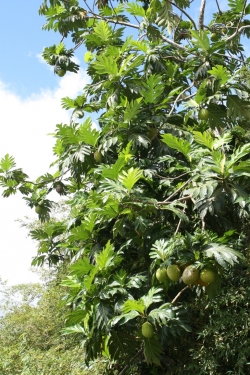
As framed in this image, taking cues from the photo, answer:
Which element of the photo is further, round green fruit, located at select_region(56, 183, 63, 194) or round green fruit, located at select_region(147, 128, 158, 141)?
round green fruit, located at select_region(56, 183, 63, 194)

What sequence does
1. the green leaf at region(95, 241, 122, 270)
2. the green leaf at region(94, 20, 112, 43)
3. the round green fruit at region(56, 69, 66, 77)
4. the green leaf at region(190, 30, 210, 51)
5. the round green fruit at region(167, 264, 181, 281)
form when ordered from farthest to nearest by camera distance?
the round green fruit at region(56, 69, 66, 77)
the green leaf at region(94, 20, 112, 43)
the green leaf at region(190, 30, 210, 51)
the green leaf at region(95, 241, 122, 270)
the round green fruit at region(167, 264, 181, 281)

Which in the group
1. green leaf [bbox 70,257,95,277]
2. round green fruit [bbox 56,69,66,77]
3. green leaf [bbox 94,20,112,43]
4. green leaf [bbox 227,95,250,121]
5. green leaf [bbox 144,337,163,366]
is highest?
round green fruit [bbox 56,69,66,77]

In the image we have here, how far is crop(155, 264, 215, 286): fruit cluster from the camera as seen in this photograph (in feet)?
6.72

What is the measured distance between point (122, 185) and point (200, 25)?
2.40 metres

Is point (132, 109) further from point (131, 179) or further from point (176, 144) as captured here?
point (131, 179)

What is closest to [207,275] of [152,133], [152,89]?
[152,133]

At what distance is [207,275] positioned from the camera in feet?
6.73

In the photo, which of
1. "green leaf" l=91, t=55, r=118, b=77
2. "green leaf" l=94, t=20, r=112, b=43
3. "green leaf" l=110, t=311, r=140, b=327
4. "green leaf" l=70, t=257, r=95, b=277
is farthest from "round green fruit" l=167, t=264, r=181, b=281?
"green leaf" l=94, t=20, r=112, b=43

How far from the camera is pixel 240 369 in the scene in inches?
104

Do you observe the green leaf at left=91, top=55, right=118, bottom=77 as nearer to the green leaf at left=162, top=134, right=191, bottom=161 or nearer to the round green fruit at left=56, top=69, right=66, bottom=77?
the green leaf at left=162, top=134, right=191, bottom=161

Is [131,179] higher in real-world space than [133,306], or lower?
higher

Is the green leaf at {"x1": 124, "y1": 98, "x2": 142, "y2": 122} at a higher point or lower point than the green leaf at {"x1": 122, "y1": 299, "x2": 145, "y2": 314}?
higher

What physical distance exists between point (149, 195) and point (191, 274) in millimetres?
829

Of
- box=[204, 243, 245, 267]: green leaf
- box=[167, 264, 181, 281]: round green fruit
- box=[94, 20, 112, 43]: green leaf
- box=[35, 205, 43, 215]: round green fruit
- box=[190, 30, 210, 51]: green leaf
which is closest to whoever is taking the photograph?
box=[204, 243, 245, 267]: green leaf
